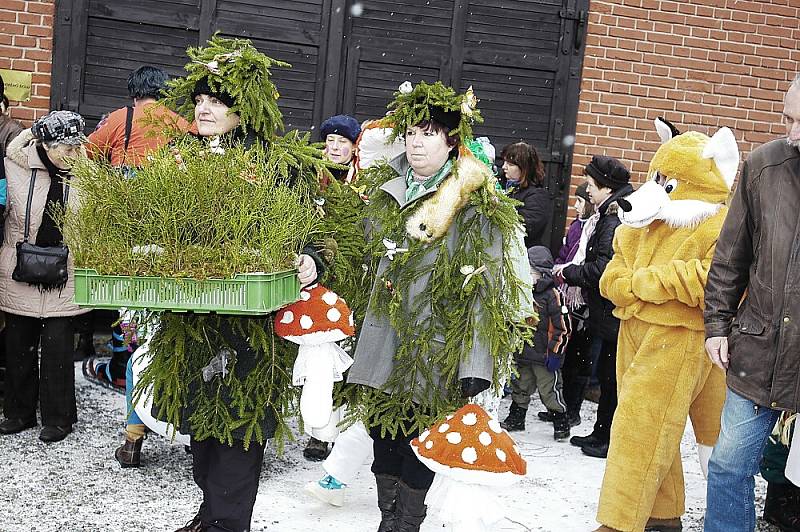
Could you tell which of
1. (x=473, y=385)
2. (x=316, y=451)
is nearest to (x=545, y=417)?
(x=316, y=451)

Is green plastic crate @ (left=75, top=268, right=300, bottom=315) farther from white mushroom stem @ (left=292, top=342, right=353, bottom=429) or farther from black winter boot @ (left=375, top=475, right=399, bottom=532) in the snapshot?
black winter boot @ (left=375, top=475, right=399, bottom=532)

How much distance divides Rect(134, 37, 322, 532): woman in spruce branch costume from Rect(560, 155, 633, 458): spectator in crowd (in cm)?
272

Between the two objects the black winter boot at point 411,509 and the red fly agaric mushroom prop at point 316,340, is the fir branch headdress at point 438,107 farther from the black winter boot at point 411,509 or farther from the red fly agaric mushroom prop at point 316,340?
the black winter boot at point 411,509

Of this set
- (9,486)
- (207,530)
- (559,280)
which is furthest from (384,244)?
(559,280)

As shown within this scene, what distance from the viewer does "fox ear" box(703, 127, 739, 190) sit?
180 inches

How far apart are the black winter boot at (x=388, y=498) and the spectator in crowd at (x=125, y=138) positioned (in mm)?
1283

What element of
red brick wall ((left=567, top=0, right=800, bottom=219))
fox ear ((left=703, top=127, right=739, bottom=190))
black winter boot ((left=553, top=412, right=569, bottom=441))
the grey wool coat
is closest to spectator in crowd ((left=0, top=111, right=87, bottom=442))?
the grey wool coat

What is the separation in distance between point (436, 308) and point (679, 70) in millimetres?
5378

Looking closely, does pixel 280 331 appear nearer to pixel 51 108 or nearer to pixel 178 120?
pixel 178 120

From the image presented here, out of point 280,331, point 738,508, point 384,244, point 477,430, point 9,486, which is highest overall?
point 384,244

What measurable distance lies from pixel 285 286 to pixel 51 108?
4.59 metres

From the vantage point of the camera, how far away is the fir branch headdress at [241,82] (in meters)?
3.59

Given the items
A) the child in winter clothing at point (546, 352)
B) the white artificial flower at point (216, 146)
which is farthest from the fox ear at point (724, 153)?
the white artificial flower at point (216, 146)

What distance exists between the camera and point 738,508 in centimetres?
381
